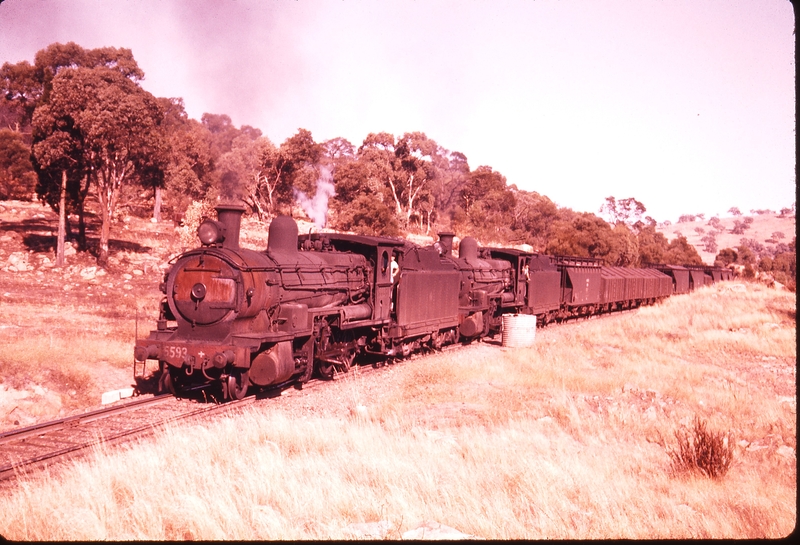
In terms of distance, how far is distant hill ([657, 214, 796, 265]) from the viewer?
117213 mm

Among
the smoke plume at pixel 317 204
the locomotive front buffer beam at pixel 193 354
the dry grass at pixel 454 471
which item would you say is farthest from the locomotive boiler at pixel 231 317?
the smoke plume at pixel 317 204

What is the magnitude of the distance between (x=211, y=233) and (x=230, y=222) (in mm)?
514

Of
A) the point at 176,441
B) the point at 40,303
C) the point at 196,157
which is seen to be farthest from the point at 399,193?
the point at 176,441

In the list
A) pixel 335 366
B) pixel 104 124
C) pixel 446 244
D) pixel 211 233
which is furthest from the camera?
pixel 104 124

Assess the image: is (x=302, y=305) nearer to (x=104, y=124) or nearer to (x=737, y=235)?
(x=104, y=124)

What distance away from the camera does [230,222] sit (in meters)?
12.4

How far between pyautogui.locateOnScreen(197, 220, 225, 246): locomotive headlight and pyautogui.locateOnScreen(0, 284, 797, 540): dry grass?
3482mm

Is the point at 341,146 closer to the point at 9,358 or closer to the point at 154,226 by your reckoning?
the point at 154,226

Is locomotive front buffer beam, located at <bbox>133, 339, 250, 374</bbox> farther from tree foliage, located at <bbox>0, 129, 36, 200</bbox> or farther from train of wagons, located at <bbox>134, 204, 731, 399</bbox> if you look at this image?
tree foliage, located at <bbox>0, 129, 36, 200</bbox>

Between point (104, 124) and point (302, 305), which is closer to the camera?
point (302, 305)

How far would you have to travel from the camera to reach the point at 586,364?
57.9 ft

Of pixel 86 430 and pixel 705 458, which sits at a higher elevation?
pixel 705 458

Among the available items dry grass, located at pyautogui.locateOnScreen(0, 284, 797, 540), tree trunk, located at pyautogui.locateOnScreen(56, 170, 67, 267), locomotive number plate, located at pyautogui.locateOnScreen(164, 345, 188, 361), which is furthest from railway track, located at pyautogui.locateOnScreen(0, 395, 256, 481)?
tree trunk, located at pyautogui.locateOnScreen(56, 170, 67, 267)

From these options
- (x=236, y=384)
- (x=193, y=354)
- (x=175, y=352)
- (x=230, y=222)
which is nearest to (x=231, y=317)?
(x=193, y=354)
